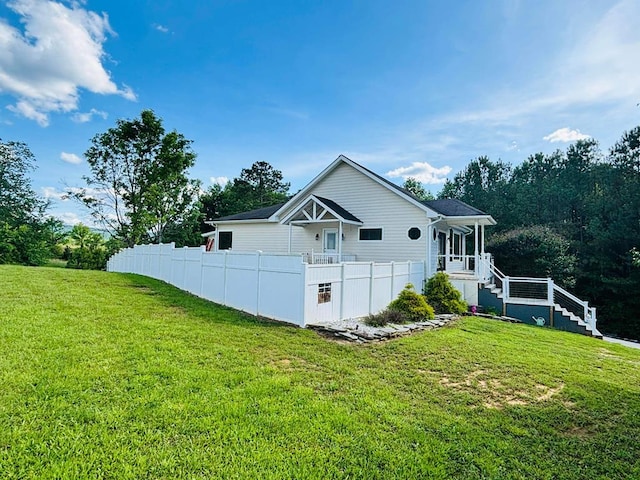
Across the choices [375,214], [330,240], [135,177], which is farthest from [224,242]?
[375,214]

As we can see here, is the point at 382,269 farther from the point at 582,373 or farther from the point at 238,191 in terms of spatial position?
the point at 238,191

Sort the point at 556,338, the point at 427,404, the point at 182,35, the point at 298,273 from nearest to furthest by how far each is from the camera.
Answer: the point at 427,404
the point at 298,273
the point at 556,338
the point at 182,35

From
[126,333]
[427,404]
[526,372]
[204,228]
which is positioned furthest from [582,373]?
[204,228]

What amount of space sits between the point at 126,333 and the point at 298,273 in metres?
3.66

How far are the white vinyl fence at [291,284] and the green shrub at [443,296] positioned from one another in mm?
780

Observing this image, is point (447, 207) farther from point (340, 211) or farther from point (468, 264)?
point (340, 211)

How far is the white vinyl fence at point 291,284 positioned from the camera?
8047mm

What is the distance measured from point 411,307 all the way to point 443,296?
2743 mm

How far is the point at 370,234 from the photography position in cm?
1501

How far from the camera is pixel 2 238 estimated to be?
26.2 meters

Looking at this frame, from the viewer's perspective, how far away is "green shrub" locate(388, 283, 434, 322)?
992 centimetres

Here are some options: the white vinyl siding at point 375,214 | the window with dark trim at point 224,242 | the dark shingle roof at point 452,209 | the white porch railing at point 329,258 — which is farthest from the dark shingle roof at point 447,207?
the window with dark trim at point 224,242

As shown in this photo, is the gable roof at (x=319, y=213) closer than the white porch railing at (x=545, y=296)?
No

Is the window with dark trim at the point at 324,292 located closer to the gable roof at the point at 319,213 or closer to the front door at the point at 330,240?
the gable roof at the point at 319,213
